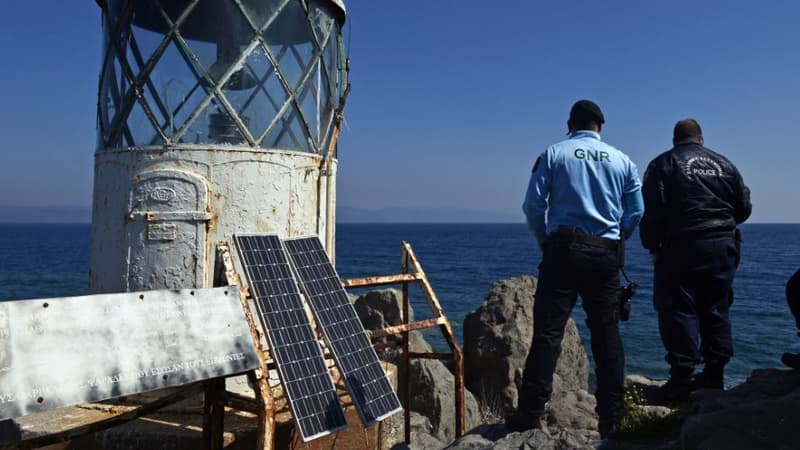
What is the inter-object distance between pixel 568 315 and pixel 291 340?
2239 mm

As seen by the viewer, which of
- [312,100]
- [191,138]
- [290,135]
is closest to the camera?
[191,138]

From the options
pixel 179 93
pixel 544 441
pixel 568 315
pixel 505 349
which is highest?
pixel 179 93

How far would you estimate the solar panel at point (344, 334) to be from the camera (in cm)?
501

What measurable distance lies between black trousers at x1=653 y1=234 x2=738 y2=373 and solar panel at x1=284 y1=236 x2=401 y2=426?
8.87ft

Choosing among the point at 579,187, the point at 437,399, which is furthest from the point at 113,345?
the point at 437,399

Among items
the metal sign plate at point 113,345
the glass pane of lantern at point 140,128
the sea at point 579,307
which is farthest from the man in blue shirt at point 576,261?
the sea at point 579,307

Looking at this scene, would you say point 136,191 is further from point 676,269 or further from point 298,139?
point 676,269

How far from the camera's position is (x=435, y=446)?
8.55 meters

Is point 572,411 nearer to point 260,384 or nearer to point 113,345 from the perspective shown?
point 260,384

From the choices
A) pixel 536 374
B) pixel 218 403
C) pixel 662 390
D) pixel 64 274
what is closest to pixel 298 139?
pixel 218 403

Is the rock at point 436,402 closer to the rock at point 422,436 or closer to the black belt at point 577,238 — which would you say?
the rock at point 422,436

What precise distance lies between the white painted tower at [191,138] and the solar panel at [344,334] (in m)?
0.92

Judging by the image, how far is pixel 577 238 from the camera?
4750 mm

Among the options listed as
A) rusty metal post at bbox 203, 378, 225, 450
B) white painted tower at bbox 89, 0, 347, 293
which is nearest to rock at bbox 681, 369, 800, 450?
rusty metal post at bbox 203, 378, 225, 450
